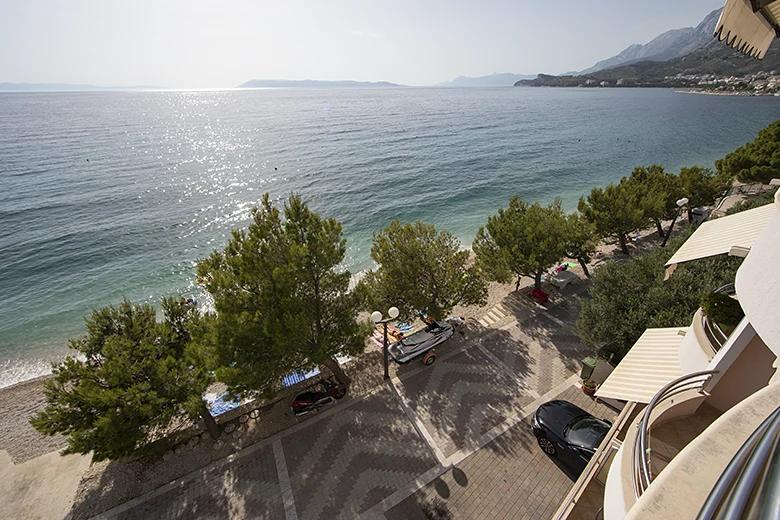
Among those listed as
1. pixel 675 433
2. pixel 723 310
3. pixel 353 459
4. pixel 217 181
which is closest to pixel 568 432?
pixel 675 433

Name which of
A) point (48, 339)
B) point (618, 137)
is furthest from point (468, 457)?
point (618, 137)

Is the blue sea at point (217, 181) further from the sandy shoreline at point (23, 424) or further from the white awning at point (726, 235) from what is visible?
the white awning at point (726, 235)

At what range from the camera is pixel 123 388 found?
11891 mm

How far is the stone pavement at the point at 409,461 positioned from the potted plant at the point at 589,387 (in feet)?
1.11

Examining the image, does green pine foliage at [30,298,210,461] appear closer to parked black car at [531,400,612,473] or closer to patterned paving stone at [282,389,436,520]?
patterned paving stone at [282,389,436,520]

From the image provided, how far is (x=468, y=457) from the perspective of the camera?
1245 cm

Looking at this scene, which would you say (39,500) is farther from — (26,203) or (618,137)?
(618,137)

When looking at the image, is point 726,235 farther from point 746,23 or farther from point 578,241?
point 578,241

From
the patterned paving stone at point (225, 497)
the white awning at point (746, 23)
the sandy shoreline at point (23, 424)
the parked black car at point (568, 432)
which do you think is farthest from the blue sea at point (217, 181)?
the white awning at point (746, 23)

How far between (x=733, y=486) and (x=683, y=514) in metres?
1.77

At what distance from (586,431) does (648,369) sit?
10.8 feet

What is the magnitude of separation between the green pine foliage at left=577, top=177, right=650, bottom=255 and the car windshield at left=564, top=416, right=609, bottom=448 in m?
18.1

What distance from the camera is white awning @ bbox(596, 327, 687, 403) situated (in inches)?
365

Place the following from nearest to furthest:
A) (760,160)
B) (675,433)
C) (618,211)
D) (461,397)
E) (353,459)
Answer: (675,433)
(353,459)
(461,397)
(618,211)
(760,160)
